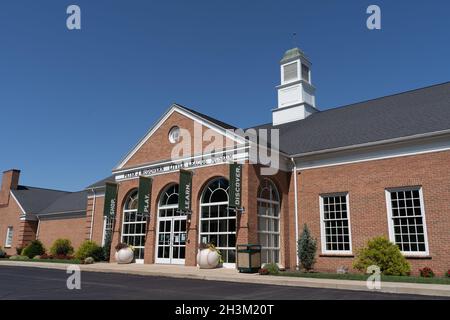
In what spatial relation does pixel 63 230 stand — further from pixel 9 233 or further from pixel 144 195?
pixel 144 195

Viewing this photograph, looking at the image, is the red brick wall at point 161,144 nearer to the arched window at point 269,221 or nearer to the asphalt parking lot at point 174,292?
the arched window at point 269,221

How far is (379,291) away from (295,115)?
18.1 metres

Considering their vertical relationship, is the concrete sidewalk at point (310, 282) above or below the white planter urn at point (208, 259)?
below

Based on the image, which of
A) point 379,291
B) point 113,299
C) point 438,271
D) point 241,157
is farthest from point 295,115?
point 113,299

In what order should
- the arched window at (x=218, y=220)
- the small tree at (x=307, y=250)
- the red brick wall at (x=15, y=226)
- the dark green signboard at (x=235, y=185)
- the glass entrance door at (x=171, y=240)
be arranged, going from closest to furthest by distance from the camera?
1. the small tree at (x=307, y=250)
2. the dark green signboard at (x=235, y=185)
3. the arched window at (x=218, y=220)
4. the glass entrance door at (x=171, y=240)
5. the red brick wall at (x=15, y=226)

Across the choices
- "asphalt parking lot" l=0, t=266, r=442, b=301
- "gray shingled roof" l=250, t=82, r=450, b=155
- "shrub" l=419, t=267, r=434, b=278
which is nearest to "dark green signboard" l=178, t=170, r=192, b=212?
"gray shingled roof" l=250, t=82, r=450, b=155

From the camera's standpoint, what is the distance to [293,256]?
19.5 m

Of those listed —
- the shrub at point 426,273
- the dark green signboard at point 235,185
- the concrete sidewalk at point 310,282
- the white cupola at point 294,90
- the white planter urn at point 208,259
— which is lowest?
the concrete sidewalk at point 310,282

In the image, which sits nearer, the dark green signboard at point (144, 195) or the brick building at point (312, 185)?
the brick building at point (312, 185)

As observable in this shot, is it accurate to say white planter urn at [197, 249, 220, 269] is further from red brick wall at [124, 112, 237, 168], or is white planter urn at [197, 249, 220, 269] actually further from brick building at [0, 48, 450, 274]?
red brick wall at [124, 112, 237, 168]

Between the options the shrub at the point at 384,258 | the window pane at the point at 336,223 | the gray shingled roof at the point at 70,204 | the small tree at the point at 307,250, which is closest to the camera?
the shrub at the point at 384,258

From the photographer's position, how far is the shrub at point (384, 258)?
49.2 ft

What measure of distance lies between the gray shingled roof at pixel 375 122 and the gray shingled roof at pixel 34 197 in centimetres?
2768

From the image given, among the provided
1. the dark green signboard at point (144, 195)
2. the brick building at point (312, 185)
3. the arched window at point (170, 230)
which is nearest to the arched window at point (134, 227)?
the brick building at point (312, 185)
